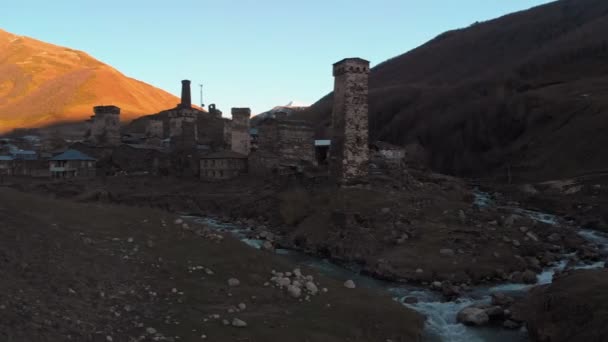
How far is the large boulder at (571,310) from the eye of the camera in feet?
57.3

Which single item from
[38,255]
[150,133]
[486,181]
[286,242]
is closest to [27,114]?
[150,133]

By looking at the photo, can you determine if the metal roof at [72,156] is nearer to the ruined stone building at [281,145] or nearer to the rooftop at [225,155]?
the rooftop at [225,155]

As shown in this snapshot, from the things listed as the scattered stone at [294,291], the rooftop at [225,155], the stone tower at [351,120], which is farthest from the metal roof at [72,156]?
the scattered stone at [294,291]

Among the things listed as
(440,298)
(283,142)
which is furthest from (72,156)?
(440,298)

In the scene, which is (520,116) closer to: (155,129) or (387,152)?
(387,152)

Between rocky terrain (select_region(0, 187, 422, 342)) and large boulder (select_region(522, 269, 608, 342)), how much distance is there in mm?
4453

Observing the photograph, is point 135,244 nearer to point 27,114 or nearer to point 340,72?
point 340,72

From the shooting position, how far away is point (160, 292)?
62.8 ft

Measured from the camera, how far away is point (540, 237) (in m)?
39.3

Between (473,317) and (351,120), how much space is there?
1002 inches

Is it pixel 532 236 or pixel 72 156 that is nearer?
pixel 532 236

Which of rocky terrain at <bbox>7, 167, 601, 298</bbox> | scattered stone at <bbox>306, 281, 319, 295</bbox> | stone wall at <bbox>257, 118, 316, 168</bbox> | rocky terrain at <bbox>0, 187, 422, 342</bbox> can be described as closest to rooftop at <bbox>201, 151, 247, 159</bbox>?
stone wall at <bbox>257, 118, 316, 168</bbox>

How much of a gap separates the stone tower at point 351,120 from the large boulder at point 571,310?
81.4 ft

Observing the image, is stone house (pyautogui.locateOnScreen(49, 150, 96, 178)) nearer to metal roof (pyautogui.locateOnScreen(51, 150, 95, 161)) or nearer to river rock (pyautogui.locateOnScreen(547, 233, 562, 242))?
metal roof (pyautogui.locateOnScreen(51, 150, 95, 161))
